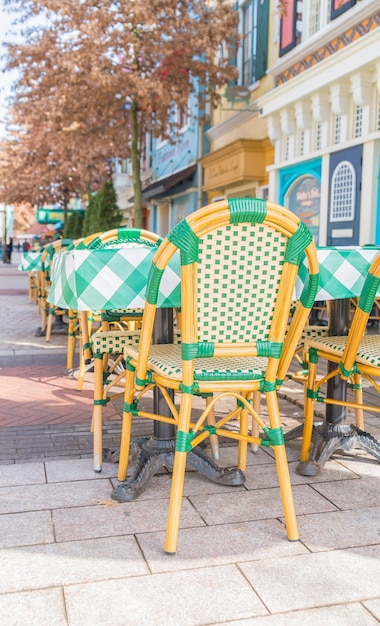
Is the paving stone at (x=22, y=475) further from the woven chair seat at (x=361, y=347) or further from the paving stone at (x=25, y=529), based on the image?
the woven chair seat at (x=361, y=347)

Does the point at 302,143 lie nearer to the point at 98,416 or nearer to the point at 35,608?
the point at 98,416

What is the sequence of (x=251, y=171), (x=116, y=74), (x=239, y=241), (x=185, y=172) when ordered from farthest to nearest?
(x=185, y=172) < (x=251, y=171) < (x=116, y=74) < (x=239, y=241)

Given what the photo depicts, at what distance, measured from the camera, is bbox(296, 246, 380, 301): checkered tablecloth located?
2945 mm

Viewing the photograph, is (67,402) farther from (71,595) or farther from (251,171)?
(251,171)

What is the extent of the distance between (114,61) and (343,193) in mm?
4817

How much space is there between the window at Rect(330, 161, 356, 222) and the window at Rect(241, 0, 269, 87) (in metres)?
3.50

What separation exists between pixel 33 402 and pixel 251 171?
8.74m

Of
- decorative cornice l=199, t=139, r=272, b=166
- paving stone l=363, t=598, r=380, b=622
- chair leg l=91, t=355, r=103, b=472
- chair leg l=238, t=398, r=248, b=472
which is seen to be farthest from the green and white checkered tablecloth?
decorative cornice l=199, t=139, r=272, b=166

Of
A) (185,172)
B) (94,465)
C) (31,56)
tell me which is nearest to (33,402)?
(94,465)

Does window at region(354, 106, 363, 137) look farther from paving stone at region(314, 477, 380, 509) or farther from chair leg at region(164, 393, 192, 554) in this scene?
chair leg at region(164, 393, 192, 554)

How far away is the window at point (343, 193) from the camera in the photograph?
9.23 metres

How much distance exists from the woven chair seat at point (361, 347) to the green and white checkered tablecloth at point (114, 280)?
79cm

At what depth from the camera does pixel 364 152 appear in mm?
8867

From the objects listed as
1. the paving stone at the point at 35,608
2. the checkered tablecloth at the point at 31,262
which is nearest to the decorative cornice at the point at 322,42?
the checkered tablecloth at the point at 31,262
